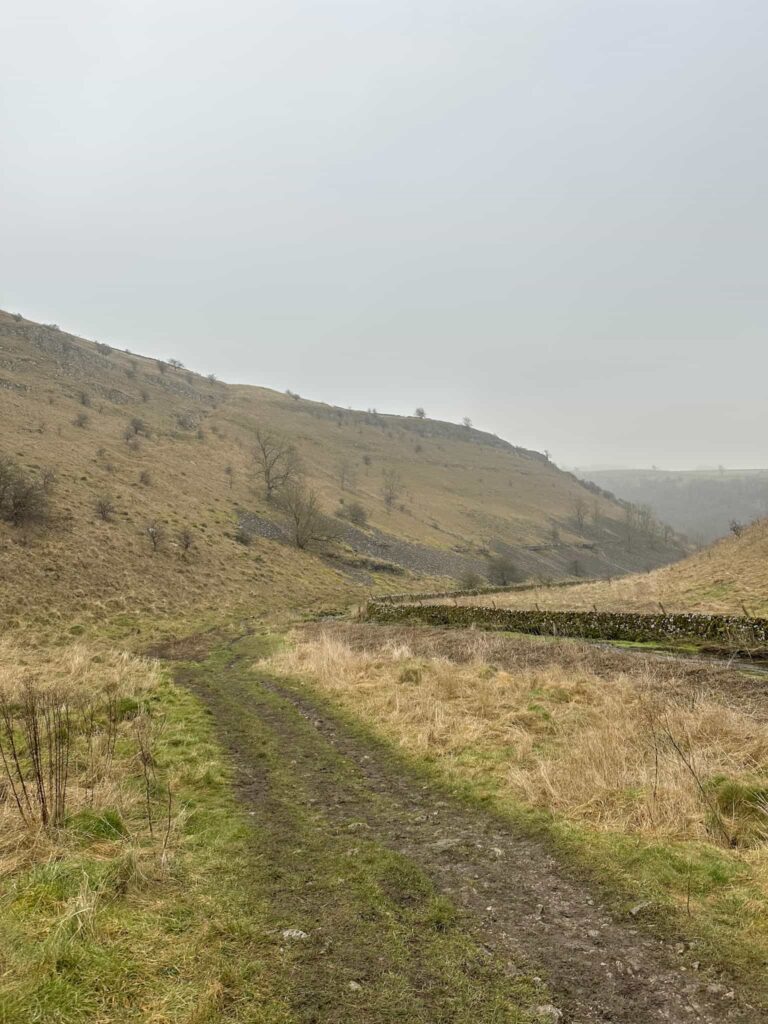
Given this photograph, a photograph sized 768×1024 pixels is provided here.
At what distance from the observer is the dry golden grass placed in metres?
6.81

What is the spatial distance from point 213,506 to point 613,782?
53.6 meters

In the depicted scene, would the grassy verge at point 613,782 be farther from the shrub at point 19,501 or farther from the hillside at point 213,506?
the shrub at point 19,501

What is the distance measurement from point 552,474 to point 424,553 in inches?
4773

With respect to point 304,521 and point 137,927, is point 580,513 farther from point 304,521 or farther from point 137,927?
point 137,927

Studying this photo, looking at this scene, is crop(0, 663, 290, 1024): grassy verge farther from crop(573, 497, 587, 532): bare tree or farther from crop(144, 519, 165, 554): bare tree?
crop(573, 497, 587, 532): bare tree

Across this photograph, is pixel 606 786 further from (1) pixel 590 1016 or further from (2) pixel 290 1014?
(2) pixel 290 1014

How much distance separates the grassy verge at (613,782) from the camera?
515 centimetres

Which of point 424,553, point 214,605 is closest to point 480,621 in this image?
point 214,605

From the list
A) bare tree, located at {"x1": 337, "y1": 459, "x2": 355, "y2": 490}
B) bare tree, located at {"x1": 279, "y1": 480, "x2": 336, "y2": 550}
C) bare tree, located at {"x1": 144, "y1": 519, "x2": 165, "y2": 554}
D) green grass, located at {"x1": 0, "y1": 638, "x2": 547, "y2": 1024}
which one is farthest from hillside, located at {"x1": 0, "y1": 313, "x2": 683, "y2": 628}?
green grass, located at {"x1": 0, "y1": 638, "x2": 547, "y2": 1024}

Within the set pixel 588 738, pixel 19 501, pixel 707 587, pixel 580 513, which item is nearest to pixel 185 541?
pixel 19 501

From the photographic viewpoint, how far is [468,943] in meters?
4.76

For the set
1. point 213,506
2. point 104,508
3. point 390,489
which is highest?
point 390,489

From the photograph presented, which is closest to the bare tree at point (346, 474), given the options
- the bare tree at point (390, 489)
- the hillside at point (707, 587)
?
the bare tree at point (390, 489)

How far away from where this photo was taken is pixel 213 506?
5656cm
